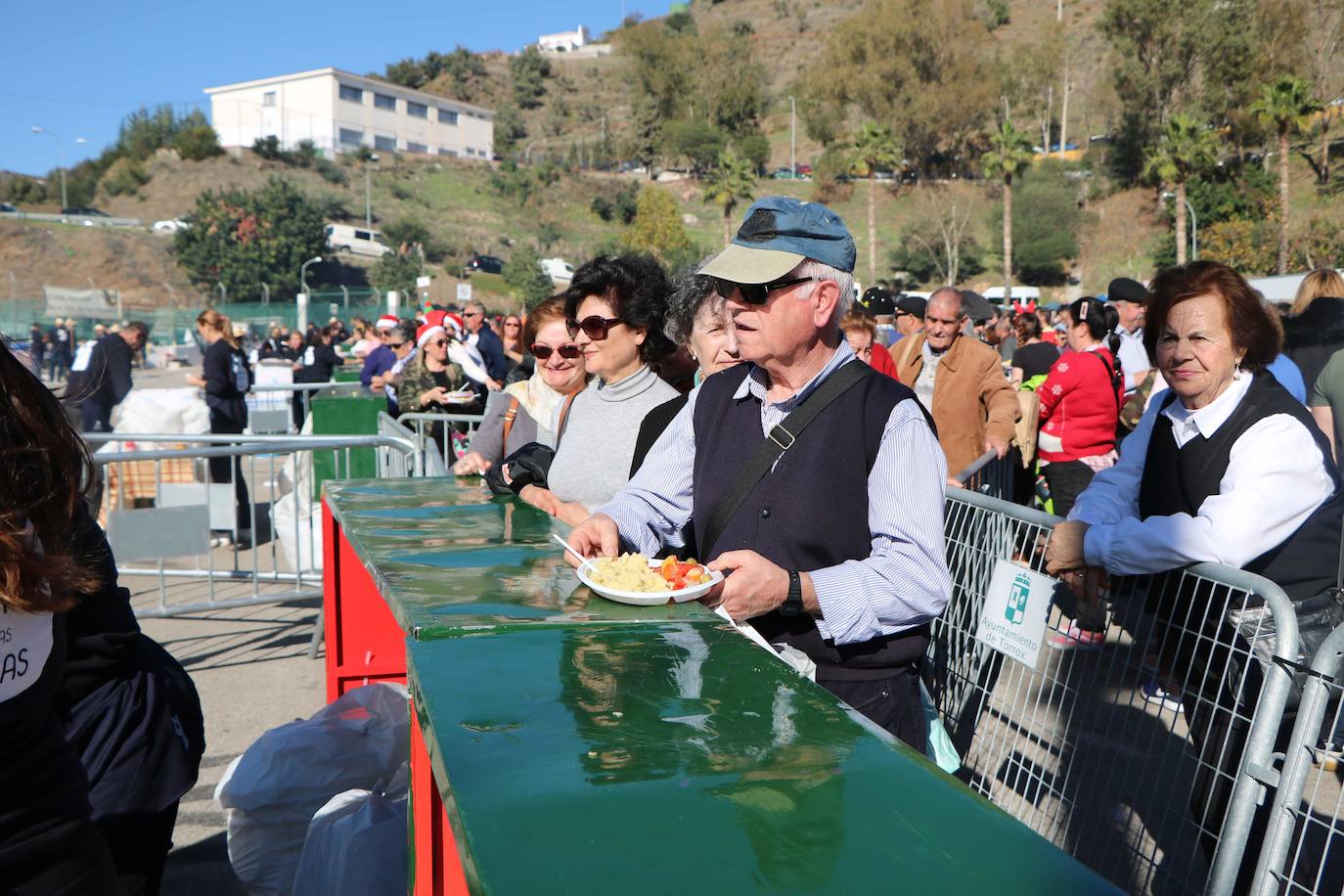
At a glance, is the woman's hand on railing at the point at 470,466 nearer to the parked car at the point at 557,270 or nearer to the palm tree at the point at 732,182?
the parked car at the point at 557,270

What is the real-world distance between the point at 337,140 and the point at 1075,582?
351ft

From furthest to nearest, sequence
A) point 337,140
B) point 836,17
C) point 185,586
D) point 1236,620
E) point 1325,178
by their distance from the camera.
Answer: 1. point 836,17
2. point 337,140
3. point 1325,178
4. point 185,586
5. point 1236,620

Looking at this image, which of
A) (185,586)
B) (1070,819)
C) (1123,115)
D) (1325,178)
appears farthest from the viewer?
(1123,115)

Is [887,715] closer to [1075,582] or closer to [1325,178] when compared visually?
[1075,582]

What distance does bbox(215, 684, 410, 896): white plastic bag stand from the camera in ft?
10.3

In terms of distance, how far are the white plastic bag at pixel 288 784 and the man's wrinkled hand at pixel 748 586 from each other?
4.80 ft

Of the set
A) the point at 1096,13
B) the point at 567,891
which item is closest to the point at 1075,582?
the point at 567,891

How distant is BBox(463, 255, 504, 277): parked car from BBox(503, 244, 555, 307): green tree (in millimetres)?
2862

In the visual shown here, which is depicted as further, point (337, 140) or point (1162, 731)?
point (337, 140)

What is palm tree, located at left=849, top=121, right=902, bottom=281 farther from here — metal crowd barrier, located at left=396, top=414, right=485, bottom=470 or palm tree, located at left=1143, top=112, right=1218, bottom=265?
metal crowd barrier, located at left=396, top=414, right=485, bottom=470

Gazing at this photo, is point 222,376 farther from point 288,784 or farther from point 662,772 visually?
point 662,772

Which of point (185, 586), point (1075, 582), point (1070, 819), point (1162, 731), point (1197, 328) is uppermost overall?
point (1197, 328)

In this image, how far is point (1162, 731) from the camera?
8.77ft

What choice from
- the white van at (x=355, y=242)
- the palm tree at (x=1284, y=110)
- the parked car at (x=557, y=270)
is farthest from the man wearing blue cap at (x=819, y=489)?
the white van at (x=355, y=242)
